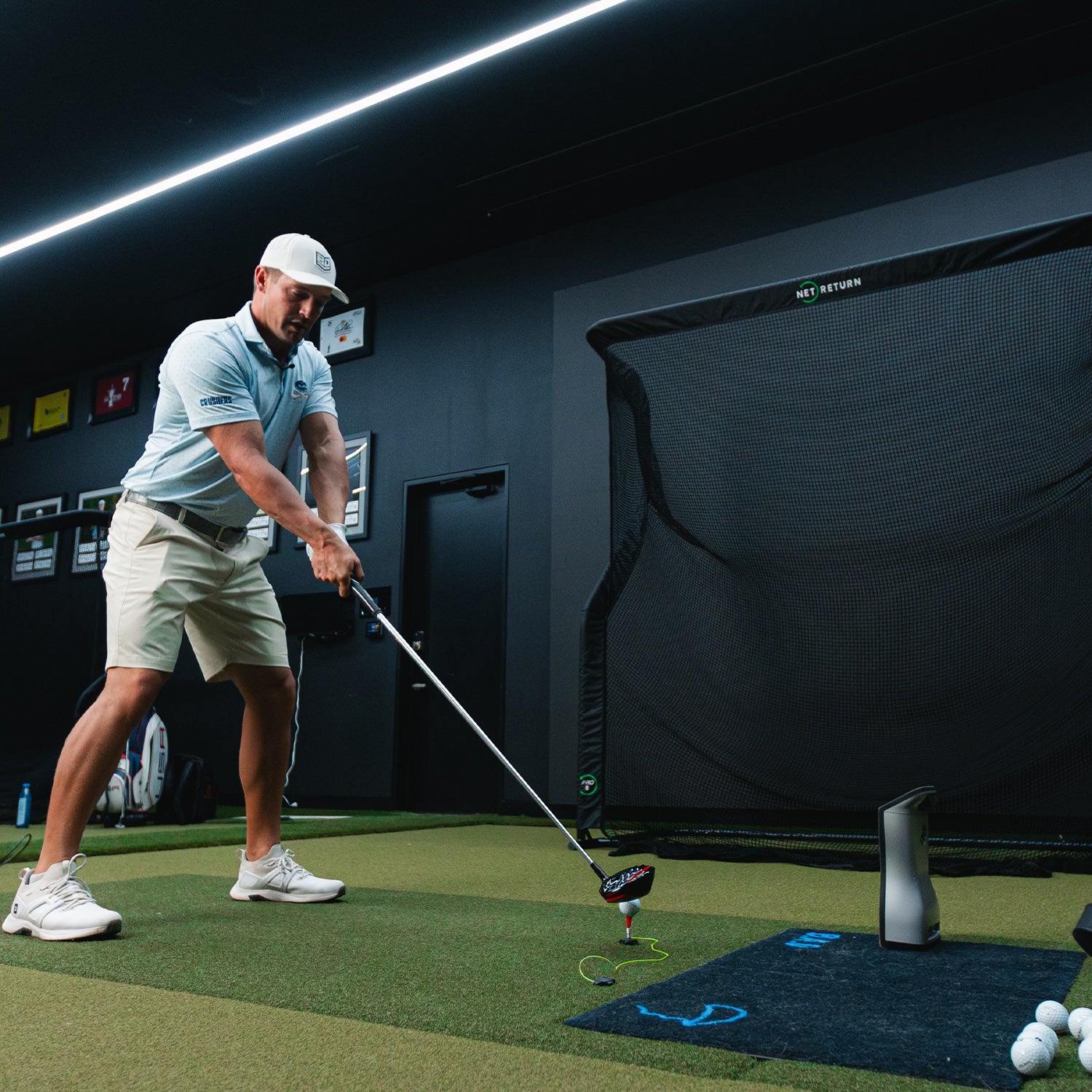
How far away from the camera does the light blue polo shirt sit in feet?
6.75

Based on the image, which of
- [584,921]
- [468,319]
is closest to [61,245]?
[468,319]

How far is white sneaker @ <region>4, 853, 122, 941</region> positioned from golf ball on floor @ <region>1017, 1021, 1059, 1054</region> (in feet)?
4.86

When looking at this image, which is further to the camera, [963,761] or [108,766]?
[963,761]

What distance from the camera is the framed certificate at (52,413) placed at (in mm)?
8062

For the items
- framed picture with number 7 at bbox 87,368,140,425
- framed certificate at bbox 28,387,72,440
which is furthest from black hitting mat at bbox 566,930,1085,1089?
framed certificate at bbox 28,387,72,440

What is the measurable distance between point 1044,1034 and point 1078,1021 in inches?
3.1

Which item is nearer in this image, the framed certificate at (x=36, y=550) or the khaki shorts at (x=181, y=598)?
the khaki shorts at (x=181, y=598)

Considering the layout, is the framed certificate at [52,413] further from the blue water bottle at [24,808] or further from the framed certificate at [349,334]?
the blue water bottle at [24,808]

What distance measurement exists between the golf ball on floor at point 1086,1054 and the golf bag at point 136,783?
14.5 feet

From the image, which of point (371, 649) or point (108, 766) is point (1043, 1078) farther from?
point (371, 649)

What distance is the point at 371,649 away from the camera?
19.8 feet

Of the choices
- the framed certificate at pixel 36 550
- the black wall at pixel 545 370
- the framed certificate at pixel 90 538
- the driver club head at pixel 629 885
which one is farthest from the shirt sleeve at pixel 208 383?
the framed certificate at pixel 36 550

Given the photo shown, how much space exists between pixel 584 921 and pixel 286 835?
2510 millimetres

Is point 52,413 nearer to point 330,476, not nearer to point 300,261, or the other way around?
point 330,476
